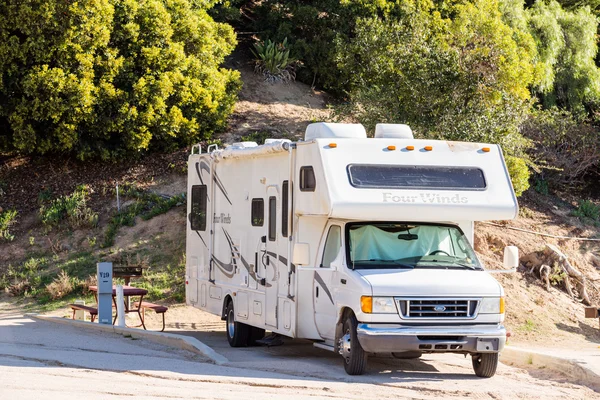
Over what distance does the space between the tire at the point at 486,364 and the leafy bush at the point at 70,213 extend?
48.8ft

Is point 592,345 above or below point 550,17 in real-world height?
below

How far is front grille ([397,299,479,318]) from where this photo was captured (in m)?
11.2

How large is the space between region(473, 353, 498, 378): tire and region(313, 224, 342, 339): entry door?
6.10 ft

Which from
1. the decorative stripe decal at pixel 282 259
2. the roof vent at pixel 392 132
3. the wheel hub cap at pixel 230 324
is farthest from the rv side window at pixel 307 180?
the wheel hub cap at pixel 230 324

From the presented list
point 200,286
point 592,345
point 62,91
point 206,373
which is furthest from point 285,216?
point 62,91

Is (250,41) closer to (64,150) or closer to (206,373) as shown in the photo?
(64,150)

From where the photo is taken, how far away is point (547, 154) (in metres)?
27.6

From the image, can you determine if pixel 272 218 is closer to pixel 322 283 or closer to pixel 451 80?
pixel 322 283

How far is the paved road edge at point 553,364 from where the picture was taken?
38.6 feet

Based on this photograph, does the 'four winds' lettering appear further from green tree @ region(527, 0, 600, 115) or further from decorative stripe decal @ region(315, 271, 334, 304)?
green tree @ region(527, 0, 600, 115)

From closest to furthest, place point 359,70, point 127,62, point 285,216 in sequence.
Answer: point 285,216
point 359,70
point 127,62

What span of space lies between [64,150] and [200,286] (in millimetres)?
11130

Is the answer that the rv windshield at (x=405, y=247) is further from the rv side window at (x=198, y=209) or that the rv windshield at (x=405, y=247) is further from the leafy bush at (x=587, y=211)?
the leafy bush at (x=587, y=211)

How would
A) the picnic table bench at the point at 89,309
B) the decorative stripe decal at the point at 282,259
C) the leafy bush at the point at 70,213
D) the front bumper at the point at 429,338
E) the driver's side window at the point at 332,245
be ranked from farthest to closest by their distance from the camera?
the leafy bush at the point at 70,213 → the picnic table bench at the point at 89,309 → the decorative stripe decal at the point at 282,259 → the driver's side window at the point at 332,245 → the front bumper at the point at 429,338
